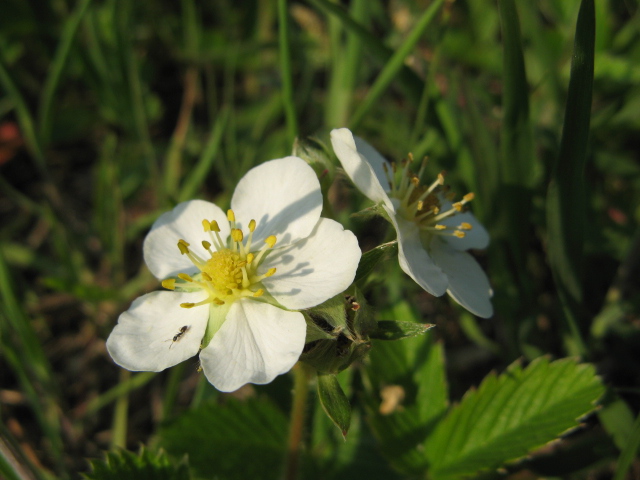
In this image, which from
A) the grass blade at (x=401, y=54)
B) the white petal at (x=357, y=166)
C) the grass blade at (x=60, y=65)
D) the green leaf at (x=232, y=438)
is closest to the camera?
the white petal at (x=357, y=166)

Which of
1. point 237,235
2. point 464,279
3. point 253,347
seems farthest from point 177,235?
point 464,279

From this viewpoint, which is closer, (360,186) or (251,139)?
(360,186)

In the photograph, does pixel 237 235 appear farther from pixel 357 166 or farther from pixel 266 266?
pixel 357 166

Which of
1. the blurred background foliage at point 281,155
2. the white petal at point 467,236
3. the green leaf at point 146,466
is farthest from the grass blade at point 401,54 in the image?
the green leaf at point 146,466

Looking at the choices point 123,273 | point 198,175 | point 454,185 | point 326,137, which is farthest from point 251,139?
point 454,185

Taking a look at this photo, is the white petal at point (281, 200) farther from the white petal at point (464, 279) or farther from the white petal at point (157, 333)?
the white petal at point (464, 279)

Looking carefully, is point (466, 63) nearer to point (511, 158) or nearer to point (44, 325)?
point (511, 158)

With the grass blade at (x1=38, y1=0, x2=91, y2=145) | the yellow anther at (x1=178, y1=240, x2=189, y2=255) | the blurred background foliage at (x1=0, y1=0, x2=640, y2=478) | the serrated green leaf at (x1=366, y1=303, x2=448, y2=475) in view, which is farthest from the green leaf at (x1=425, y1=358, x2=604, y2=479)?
the grass blade at (x1=38, y1=0, x2=91, y2=145)
